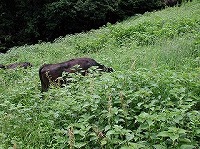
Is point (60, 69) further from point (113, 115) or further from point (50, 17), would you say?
point (50, 17)

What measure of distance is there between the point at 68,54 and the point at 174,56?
6109 millimetres

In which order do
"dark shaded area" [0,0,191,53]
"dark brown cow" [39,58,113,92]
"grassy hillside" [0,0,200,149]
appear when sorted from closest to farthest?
"grassy hillside" [0,0,200,149], "dark brown cow" [39,58,113,92], "dark shaded area" [0,0,191,53]

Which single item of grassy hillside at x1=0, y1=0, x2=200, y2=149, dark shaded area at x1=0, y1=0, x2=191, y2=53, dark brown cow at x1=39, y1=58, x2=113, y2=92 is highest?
grassy hillside at x1=0, y1=0, x2=200, y2=149

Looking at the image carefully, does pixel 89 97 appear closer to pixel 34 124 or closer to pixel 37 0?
pixel 34 124

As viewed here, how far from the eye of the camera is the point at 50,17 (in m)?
25.1

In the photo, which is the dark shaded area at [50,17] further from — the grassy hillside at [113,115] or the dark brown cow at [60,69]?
the grassy hillside at [113,115]

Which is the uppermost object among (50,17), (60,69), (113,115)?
(113,115)

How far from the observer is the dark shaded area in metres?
24.7

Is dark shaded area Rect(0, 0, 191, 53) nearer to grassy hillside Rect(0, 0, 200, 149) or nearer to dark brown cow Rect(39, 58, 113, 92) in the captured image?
dark brown cow Rect(39, 58, 113, 92)

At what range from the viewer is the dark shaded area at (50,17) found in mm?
24734

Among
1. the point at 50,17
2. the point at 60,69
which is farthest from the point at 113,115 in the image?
the point at 50,17

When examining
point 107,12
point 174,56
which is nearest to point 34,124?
point 174,56

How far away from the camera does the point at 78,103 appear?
4188 mm

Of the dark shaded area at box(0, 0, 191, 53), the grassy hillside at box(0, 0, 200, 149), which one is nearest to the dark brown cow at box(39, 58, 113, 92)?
the grassy hillside at box(0, 0, 200, 149)
